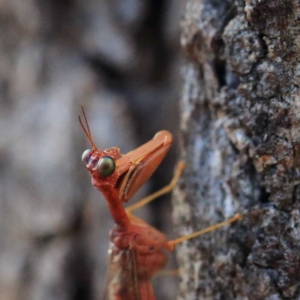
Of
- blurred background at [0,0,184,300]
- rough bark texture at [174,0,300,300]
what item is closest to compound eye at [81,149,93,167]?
rough bark texture at [174,0,300,300]

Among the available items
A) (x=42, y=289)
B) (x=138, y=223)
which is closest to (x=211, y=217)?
(x=138, y=223)

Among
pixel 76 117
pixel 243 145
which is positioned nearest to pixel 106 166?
pixel 243 145

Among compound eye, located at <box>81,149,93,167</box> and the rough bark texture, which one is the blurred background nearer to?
the rough bark texture

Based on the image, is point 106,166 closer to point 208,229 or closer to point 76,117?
point 208,229

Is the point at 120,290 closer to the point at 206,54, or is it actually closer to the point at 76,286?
the point at 76,286

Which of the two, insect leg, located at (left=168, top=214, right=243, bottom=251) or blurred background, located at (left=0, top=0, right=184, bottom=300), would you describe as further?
blurred background, located at (left=0, top=0, right=184, bottom=300)

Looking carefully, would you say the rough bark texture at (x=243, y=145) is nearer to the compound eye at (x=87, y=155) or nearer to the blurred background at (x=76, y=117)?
the compound eye at (x=87, y=155)
